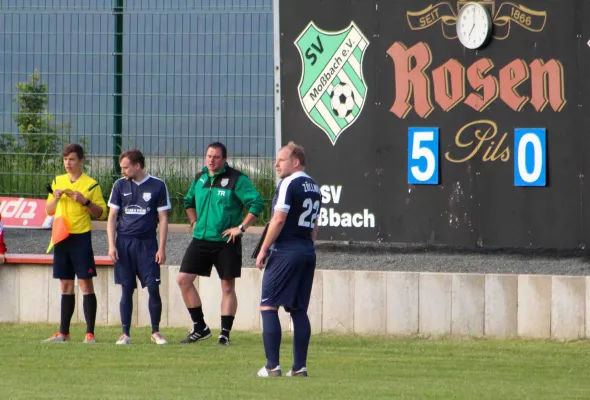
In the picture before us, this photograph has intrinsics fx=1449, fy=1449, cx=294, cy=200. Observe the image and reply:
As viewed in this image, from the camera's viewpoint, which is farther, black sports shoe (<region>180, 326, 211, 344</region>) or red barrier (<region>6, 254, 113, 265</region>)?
red barrier (<region>6, 254, 113, 265</region>)

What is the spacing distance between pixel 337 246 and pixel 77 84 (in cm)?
380

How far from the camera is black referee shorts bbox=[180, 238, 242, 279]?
13.1m

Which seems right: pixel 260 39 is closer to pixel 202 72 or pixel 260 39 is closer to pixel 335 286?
pixel 202 72

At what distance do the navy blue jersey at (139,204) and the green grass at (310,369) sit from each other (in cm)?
104

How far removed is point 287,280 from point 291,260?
147 millimetres

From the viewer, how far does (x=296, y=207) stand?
10.3m

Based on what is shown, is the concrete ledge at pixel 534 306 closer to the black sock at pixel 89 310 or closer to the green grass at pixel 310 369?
the green grass at pixel 310 369

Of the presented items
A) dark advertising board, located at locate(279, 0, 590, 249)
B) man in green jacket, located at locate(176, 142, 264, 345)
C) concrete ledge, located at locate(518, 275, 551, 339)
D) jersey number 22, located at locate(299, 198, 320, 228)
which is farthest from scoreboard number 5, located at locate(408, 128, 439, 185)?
jersey number 22, located at locate(299, 198, 320, 228)

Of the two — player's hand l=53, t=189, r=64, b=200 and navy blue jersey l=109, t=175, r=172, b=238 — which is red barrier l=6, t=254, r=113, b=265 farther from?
player's hand l=53, t=189, r=64, b=200

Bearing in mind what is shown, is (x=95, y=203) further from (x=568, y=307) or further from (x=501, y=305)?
(x=568, y=307)

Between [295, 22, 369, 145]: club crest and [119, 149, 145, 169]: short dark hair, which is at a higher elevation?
[295, 22, 369, 145]: club crest

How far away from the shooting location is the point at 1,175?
719 inches

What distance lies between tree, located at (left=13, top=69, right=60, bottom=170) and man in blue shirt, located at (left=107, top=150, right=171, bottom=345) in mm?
4867

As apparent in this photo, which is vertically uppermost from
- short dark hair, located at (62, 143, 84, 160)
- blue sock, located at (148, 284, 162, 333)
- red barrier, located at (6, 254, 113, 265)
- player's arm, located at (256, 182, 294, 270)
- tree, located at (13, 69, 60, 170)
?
tree, located at (13, 69, 60, 170)
